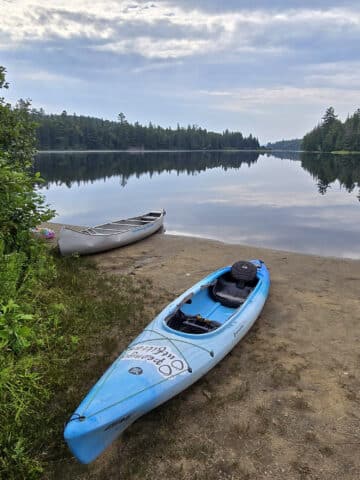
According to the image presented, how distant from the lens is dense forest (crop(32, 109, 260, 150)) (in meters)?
136

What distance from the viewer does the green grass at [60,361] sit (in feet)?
14.1

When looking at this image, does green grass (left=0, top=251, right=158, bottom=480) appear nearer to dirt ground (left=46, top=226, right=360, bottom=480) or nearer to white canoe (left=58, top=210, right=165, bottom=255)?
dirt ground (left=46, top=226, right=360, bottom=480)

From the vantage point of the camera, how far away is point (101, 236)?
13.6 m

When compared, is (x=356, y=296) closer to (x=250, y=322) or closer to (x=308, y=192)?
(x=250, y=322)

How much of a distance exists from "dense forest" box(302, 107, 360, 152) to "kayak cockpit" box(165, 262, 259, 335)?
11078cm

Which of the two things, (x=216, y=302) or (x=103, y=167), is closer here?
(x=216, y=302)

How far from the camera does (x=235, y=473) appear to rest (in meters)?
4.23

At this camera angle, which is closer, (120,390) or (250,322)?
(120,390)

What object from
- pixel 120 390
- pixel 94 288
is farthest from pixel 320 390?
pixel 94 288

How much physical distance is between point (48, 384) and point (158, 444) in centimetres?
209

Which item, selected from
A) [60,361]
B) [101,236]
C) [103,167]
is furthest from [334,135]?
[60,361]

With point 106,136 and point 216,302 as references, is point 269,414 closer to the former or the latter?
point 216,302

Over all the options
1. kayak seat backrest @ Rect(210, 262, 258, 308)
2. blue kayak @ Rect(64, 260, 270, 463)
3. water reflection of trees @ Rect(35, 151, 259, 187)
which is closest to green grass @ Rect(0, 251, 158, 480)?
blue kayak @ Rect(64, 260, 270, 463)

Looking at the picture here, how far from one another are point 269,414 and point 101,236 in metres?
10.1
